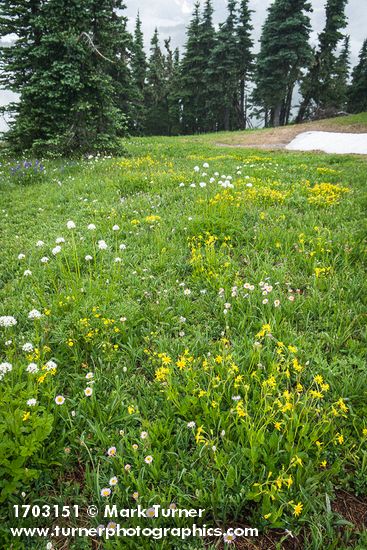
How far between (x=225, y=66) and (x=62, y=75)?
34003 millimetres

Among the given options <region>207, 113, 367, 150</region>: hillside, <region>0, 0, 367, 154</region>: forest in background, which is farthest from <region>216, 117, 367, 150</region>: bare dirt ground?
<region>0, 0, 367, 154</region>: forest in background

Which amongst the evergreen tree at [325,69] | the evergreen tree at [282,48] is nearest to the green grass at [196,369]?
the evergreen tree at [282,48]

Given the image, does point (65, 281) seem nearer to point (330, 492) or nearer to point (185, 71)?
point (330, 492)

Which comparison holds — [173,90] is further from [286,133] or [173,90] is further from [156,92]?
[286,133]

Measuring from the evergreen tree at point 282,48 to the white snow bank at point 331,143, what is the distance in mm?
16690

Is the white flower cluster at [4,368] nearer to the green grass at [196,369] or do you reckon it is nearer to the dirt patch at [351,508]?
the green grass at [196,369]

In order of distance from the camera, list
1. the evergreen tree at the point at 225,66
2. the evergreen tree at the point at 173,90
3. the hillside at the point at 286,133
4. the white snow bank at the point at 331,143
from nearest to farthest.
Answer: the white snow bank at the point at 331,143 < the hillside at the point at 286,133 < the evergreen tree at the point at 225,66 < the evergreen tree at the point at 173,90

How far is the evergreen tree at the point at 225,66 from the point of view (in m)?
37.6

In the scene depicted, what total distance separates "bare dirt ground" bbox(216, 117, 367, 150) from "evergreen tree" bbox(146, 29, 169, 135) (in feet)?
98.5

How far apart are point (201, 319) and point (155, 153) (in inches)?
532

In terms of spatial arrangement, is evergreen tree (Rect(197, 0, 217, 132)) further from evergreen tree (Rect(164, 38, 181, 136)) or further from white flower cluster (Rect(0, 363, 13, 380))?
white flower cluster (Rect(0, 363, 13, 380))

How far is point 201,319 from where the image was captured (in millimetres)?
3545

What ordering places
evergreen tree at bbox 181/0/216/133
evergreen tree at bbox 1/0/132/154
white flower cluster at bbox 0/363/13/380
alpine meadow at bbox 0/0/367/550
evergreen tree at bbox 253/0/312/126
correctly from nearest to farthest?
alpine meadow at bbox 0/0/367/550
white flower cluster at bbox 0/363/13/380
evergreen tree at bbox 1/0/132/154
evergreen tree at bbox 253/0/312/126
evergreen tree at bbox 181/0/216/133

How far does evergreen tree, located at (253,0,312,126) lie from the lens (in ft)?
105
